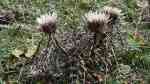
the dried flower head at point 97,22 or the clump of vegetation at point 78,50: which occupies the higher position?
the dried flower head at point 97,22

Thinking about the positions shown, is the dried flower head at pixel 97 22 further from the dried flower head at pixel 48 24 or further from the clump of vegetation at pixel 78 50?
the dried flower head at pixel 48 24

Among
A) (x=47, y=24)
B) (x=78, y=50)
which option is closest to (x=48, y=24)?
(x=47, y=24)

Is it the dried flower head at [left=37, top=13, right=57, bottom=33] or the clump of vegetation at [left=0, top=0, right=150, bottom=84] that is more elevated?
the dried flower head at [left=37, top=13, right=57, bottom=33]

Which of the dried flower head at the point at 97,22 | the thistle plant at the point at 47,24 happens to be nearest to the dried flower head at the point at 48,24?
the thistle plant at the point at 47,24

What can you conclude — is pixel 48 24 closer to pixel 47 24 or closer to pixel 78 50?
pixel 47 24

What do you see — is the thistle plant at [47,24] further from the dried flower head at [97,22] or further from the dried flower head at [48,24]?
the dried flower head at [97,22]

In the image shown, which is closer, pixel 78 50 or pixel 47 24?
pixel 47 24

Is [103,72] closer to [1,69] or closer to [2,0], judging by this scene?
[1,69]

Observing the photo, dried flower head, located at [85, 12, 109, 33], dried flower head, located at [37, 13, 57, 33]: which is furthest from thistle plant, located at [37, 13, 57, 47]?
dried flower head, located at [85, 12, 109, 33]

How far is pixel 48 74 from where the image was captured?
234 cm

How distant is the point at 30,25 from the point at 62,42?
2.14 ft

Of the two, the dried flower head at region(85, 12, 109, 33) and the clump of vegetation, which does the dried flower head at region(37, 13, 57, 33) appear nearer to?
the clump of vegetation

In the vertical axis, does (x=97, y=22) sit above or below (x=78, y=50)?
above

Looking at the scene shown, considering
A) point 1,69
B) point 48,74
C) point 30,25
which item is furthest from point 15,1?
point 48,74
